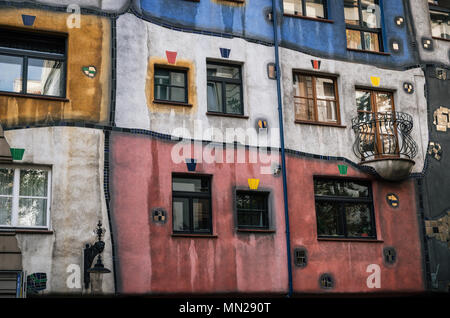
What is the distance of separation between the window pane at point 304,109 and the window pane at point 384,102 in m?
2.11

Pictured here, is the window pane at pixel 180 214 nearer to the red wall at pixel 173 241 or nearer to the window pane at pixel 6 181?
the red wall at pixel 173 241

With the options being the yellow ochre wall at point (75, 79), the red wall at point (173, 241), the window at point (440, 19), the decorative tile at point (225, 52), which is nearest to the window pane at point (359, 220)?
the red wall at point (173, 241)

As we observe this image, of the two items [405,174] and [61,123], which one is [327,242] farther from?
[61,123]

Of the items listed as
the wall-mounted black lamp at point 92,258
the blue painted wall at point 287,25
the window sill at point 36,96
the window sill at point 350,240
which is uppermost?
the blue painted wall at point 287,25

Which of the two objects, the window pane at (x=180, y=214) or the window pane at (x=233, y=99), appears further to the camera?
the window pane at (x=233, y=99)

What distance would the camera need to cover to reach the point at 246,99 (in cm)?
1706

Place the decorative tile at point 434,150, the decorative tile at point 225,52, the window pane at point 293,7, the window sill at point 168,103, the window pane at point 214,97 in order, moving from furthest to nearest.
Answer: the decorative tile at point 434,150 → the window pane at point 293,7 → the decorative tile at point 225,52 → the window pane at point 214,97 → the window sill at point 168,103

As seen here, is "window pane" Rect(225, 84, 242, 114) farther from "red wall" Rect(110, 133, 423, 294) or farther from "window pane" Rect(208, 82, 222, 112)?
"red wall" Rect(110, 133, 423, 294)

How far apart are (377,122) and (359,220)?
274cm

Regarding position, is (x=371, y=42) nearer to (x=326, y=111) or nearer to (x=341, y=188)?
(x=326, y=111)

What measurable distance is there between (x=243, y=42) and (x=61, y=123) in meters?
5.27

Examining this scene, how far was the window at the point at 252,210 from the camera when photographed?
16312 mm

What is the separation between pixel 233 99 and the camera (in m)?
17.2

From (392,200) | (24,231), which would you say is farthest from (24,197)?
(392,200)
